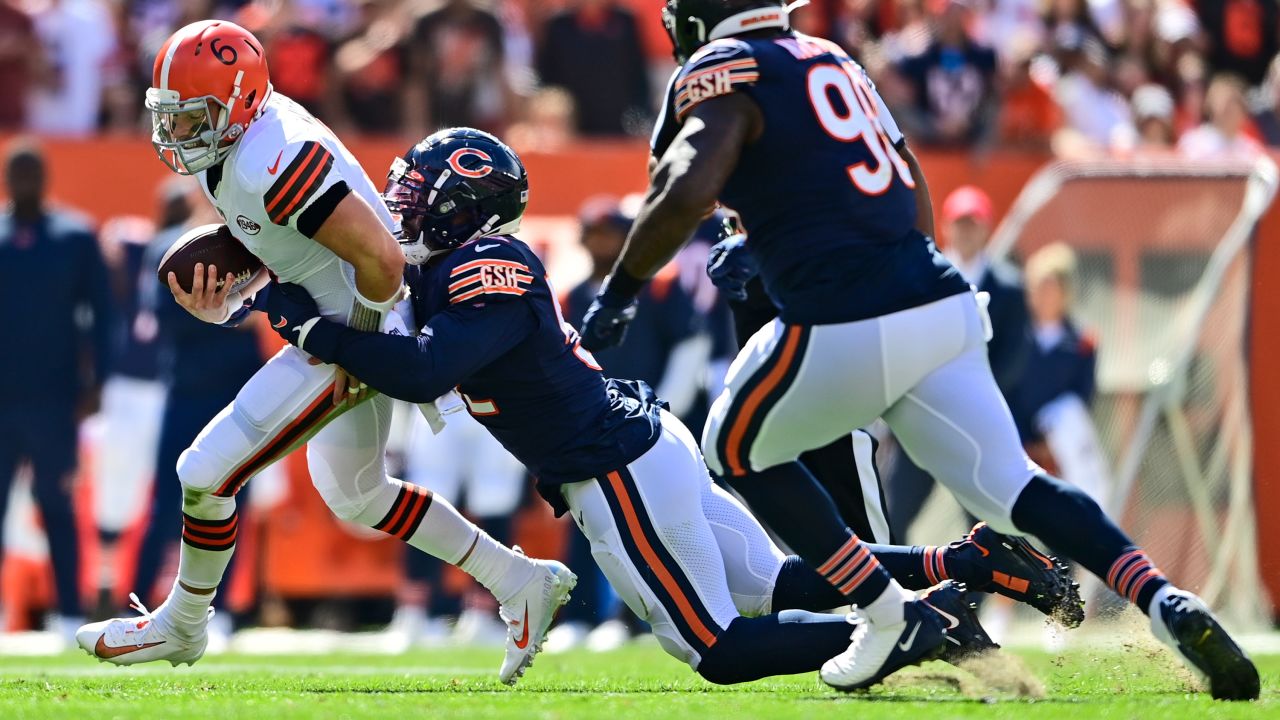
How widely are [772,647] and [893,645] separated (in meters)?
0.37

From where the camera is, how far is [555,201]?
9.40 m

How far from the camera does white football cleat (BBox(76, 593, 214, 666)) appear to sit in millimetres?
4977

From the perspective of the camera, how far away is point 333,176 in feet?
15.3

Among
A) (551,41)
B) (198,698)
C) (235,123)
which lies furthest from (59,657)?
(551,41)

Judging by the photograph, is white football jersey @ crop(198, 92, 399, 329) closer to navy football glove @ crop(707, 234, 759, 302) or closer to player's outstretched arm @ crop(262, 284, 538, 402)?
player's outstretched arm @ crop(262, 284, 538, 402)

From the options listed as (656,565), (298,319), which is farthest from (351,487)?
(656,565)

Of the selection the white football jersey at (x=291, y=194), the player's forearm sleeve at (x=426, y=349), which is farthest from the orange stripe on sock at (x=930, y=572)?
the white football jersey at (x=291, y=194)

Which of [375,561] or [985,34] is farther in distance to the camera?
[985,34]

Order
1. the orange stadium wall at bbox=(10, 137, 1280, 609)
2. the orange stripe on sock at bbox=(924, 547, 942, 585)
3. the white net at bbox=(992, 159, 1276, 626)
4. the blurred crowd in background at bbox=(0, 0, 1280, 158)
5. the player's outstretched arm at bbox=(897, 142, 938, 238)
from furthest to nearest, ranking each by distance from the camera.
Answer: the blurred crowd in background at bbox=(0, 0, 1280, 158) → the orange stadium wall at bbox=(10, 137, 1280, 609) → the white net at bbox=(992, 159, 1276, 626) → the orange stripe on sock at bbox=(924, 547, 942, 585) → the player's outstretched arm at bbox=(897, 142, 938, 238)

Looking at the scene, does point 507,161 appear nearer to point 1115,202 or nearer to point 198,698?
point 198,698

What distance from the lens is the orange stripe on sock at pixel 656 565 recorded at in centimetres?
468

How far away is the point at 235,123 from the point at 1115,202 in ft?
17.6

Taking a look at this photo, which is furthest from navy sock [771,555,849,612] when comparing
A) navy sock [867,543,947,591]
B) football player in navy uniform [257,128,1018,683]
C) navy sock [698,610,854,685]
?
navy sock [698,610,854,685]

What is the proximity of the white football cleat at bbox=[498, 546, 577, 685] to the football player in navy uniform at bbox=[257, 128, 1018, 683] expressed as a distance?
29 centimetres
